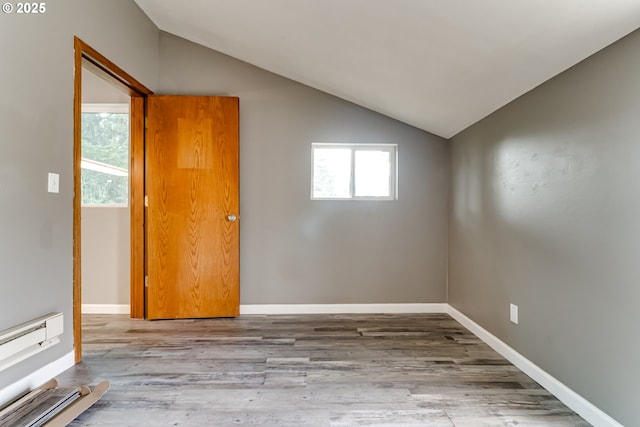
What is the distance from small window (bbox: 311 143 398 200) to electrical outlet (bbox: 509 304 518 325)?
4.81 feet

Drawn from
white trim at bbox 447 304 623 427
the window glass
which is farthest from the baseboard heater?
white trim at bbox 447 304 623 427

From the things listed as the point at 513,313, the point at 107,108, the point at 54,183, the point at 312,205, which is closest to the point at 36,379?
the point at 54,183

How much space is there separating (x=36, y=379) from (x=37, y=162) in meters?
1.23

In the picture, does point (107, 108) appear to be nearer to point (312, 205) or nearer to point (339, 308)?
point (312, 205)

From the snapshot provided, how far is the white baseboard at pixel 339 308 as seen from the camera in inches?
122

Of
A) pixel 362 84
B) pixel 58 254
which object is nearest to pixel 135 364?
pixel 58 254

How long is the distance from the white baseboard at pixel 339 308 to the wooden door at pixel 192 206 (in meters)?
0.25

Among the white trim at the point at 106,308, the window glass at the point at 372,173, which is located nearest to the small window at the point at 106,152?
the white trim at the point at 106,308

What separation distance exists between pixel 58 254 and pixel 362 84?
8.27ft

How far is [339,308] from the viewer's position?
313 centimetres

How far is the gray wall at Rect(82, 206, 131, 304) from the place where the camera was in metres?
3.08

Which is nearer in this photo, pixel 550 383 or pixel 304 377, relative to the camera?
pixel 550 383

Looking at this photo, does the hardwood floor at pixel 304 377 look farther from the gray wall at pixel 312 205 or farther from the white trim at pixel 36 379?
the gray wall at pixel 312 205

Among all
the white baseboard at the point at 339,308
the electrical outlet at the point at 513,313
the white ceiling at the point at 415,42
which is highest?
the white ceiling at the point at 415,42
